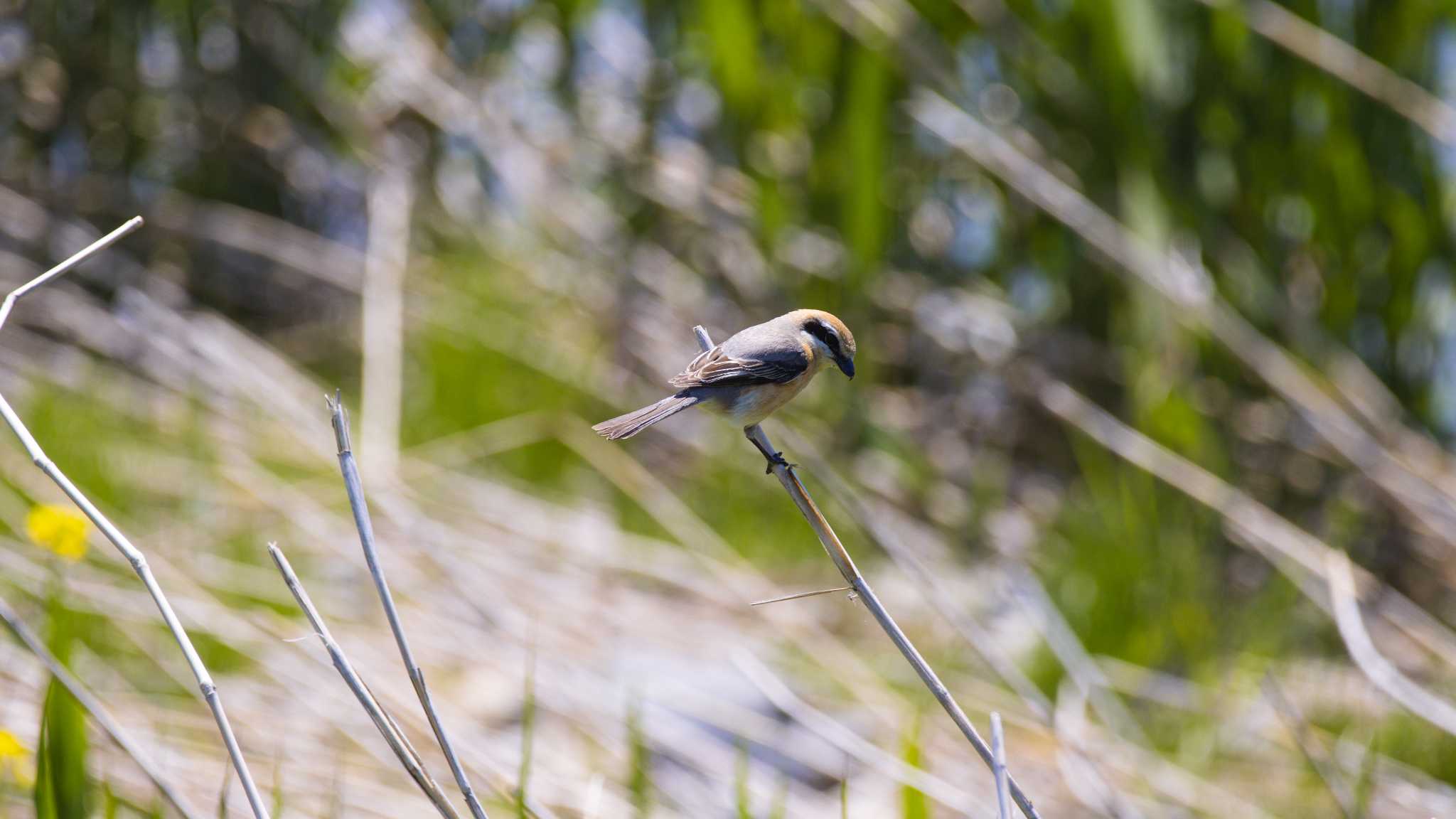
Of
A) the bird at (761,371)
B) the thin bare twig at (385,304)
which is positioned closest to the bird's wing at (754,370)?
the bird at (761,371)

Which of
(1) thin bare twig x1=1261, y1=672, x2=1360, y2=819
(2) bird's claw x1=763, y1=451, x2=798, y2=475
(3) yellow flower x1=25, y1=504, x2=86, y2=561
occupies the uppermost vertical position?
(3) yellow flower x1=25, y1=504, x2=86, y2=561

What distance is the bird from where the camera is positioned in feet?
3.69

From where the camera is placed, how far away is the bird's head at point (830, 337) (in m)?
1.10

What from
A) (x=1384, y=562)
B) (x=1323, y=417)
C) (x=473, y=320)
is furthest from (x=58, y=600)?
(x=1384, y=562)

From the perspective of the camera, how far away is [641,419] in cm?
107

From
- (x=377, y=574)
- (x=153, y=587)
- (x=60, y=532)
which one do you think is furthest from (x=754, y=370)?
(x=60, y=532)

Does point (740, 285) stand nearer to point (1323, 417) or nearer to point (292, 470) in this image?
point (292, 470)

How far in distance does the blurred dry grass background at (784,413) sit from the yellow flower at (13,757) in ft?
0.12

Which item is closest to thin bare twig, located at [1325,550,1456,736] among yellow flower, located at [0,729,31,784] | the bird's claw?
the bird's claw

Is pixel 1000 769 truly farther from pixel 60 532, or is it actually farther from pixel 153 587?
pixel 60 532

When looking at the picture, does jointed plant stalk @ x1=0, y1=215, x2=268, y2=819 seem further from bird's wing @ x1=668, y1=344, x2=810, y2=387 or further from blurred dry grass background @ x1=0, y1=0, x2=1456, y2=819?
blurred dry grass background @ x1=0, y1=0, x2=1456, y2=819

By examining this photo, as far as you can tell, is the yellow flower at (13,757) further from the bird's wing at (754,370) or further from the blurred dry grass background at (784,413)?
the bird's wing at (754,370)

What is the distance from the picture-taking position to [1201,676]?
8.53ft

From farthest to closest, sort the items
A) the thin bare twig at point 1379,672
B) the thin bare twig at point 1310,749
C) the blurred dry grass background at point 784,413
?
1. the blurred dry grass background at point 784,413
2. the thin bare twig at point 1379,672
3. the thin bare twig at point 1310,749
